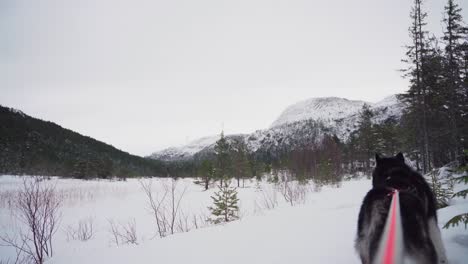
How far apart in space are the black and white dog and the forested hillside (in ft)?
158

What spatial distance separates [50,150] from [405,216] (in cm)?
8512

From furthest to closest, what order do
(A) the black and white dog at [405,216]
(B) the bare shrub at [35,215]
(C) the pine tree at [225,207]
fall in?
(C) the pine tree at [225,207] → (B) the bare shrub at [35,215] → (A) the black and white dog at [405,216]

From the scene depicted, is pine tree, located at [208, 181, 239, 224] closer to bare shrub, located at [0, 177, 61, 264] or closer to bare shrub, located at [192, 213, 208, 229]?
bare shrub, located at [192, 213, 208, 229]

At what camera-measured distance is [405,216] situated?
1.27 m

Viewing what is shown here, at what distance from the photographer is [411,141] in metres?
23.1

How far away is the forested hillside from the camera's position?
1818 inches

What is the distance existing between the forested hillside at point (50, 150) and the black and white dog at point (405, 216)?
158 ft

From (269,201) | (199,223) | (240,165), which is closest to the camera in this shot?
(199,223)

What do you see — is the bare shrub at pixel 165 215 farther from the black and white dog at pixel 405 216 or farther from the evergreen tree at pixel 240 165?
the evergreen tree at pixel 240 165

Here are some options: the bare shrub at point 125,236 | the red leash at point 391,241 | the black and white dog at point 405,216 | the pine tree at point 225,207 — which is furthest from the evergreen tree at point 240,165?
the red leash at point 391,241

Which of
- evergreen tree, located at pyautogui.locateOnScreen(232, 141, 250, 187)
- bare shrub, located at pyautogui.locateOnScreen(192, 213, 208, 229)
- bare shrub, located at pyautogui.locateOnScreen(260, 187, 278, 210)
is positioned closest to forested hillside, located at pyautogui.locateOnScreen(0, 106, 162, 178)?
evergreen tree, located at pyautogui.locateOnScreen(232, 141, 250, 187)

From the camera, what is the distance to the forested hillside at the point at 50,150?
152ft

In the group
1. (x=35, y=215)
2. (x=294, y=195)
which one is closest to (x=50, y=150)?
(x=35, y=215)

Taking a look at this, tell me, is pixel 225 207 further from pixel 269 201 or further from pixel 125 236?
pixel 125 236
